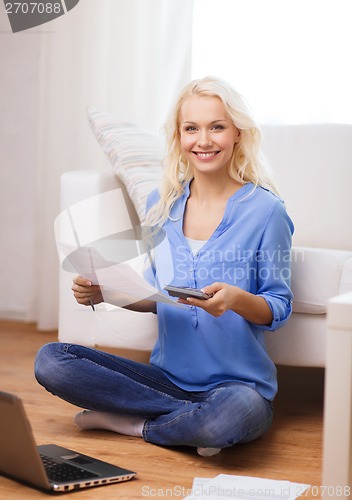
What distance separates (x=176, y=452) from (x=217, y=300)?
1.17 ft

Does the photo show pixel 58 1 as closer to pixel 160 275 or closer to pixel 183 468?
pixel 160 275

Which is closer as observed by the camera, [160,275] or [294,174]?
[160,275]

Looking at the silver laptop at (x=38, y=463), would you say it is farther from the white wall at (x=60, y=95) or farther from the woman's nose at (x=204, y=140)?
the white wall at (x=60, y=95)

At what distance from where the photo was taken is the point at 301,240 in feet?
7.79

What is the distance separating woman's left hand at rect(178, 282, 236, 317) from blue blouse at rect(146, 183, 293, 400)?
0.40 feet

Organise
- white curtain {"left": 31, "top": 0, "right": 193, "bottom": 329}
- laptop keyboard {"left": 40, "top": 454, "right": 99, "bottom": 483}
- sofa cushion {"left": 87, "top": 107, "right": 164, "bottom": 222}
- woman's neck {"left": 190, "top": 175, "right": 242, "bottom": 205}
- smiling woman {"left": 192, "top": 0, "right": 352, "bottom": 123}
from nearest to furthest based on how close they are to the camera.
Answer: laptop keyboard {"left": 40, "top": 454, "right": 99, "bottom": 483} → woman's neck {"left": 190, "top": 175, "right": 242, "bottom": 205} → sofa cushion {"left": 87, "top": 107, "right": 164, "bottom": 222} → smiling woman {"left": 192, "top": 0, "right": 352, "bottom": 123} → white curtain {"left": 31, "top": 0, "right": 193, "bottom": 329}

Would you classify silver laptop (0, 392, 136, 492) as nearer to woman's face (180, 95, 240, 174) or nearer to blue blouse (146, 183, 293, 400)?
blue blouse (146, 183, 293, 400)

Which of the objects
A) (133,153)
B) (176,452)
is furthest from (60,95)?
(176,452)

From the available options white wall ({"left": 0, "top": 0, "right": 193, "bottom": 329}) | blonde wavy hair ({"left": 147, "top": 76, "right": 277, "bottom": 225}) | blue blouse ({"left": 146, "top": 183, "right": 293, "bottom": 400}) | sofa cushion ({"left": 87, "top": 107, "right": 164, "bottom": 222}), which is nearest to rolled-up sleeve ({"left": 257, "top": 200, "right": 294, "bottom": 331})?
blue blouse ({"left": 146, "top": 183, "right": 293, "bottom": 400})

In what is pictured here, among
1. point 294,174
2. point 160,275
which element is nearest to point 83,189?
point 160,275

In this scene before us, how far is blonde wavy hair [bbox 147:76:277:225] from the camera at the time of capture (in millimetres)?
1791

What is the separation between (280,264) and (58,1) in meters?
1.85

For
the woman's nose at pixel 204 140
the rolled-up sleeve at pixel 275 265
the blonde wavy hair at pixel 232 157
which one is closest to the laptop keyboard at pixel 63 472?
the rolled-up sleeve at pixel 275 265

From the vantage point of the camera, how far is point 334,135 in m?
2.45
